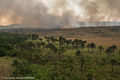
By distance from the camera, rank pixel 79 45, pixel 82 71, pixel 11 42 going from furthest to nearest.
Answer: pixel 79 45
pixel 11 42
pixel 82 71

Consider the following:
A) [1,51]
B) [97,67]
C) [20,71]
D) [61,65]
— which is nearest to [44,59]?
[61,65]

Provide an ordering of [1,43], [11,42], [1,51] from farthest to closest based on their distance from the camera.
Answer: [11,42], [1,43], [1,51]

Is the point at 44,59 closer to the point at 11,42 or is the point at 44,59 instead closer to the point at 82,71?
the point at 82,71

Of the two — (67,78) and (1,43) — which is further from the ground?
(1,43)

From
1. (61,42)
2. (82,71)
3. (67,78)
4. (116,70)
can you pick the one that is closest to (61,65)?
(82,71)

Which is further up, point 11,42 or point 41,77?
point 11,42

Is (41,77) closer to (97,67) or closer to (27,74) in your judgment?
(27,74)

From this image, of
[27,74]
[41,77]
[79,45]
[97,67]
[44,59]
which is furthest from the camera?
[79,45]

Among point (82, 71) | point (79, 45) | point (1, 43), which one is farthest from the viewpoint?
point (79, 45)

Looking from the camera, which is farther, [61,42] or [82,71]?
[61,42]
